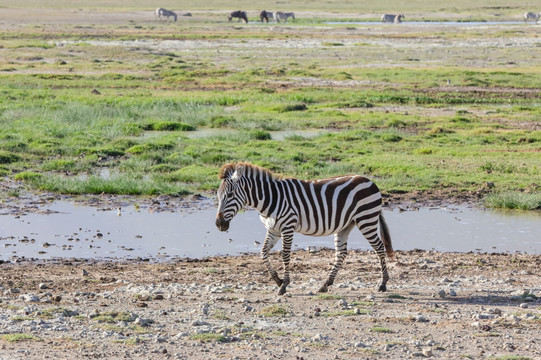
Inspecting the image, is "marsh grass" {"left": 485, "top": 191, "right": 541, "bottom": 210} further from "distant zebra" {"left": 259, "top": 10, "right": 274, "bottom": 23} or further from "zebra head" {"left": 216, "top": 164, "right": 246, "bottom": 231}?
"distant zebra" {"left": 259, "top": 10, "right": 274, "bottom": 23}

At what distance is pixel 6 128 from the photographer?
1051 inches

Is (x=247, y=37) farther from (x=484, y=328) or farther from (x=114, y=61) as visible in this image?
(x=484, y=328)

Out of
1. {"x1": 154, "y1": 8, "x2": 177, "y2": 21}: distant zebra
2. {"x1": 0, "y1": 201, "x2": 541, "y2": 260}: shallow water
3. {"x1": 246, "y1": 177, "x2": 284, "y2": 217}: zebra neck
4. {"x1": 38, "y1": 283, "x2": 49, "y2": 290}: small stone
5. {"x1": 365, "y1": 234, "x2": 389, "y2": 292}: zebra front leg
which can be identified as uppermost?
{"x1": 246, "y1": 177, "x2": 284, "y2": 217}: zebra neck

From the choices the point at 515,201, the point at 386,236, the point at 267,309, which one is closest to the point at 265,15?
the point at 515,201

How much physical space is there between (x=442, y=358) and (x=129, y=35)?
68.1 metres

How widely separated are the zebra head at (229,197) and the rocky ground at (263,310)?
3.08ft

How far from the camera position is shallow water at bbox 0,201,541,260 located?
15039mm

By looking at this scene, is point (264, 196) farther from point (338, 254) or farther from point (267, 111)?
point (267, 111)

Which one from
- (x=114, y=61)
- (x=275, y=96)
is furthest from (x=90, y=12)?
(x=275, y=96)

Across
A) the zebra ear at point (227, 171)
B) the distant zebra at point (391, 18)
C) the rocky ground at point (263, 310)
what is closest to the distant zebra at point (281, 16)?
the distant zebra at point (391, 18)

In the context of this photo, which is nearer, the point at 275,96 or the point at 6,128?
the point at 6,128

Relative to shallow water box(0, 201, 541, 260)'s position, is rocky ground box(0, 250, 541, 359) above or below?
above

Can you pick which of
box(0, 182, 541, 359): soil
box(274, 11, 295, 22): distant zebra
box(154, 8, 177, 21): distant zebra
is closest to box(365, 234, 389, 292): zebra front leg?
box(0, 182, 541, 359): soil

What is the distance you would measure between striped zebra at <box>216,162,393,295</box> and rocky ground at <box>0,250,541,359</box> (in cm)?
64
